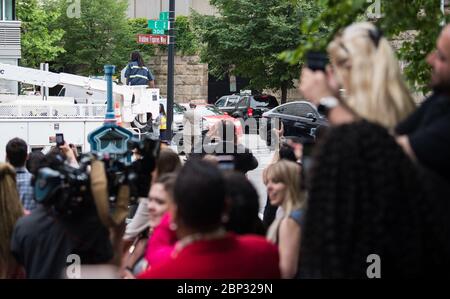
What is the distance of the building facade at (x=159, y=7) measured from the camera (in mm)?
51000

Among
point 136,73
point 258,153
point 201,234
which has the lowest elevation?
point 258,153

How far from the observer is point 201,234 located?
348 cm

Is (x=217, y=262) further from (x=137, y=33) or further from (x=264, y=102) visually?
(x=137, y=33)

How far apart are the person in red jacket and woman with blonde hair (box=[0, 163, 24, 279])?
6.35 feet

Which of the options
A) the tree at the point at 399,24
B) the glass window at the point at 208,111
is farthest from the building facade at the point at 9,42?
the tree at the point at 399,24

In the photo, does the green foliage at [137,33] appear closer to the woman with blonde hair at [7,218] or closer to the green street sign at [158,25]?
the green street sign at [158,25]

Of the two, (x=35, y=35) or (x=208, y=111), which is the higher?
(x=35, y=35)

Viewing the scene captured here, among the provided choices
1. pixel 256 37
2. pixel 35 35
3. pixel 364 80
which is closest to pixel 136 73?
pixel 364 80

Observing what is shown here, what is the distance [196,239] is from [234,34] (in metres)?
36.7

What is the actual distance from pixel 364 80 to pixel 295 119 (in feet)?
71.4

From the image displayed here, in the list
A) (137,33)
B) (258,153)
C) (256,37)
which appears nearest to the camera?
(258,153)

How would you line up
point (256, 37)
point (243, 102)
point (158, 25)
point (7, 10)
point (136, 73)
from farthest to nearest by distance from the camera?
point (256, 37)
point (243, 102)
point (7, 10)
point (158, 25)
point (136, 73)
